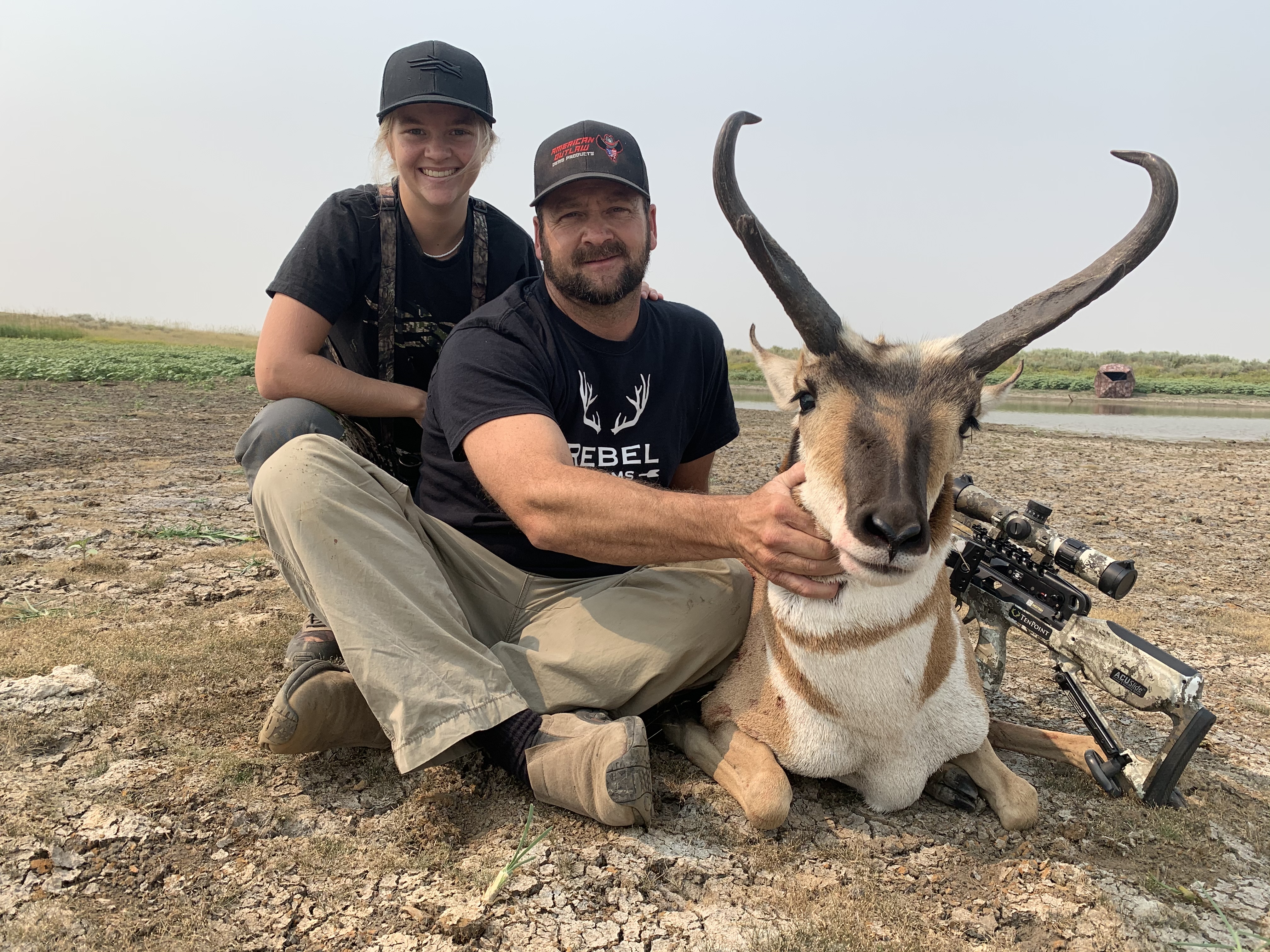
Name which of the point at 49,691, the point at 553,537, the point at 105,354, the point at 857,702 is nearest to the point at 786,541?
the point at 857,702

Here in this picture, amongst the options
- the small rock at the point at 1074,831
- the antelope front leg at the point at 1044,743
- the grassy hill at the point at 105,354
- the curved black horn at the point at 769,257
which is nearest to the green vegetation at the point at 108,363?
the grassy hill at the point at 105,354

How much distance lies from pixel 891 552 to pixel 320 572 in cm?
229

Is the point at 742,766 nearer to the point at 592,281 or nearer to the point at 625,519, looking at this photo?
the point at 625,519

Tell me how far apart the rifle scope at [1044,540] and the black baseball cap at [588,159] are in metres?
2.30

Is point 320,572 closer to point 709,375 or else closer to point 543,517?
point 543,517

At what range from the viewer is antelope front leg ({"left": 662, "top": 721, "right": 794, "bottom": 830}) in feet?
10.5

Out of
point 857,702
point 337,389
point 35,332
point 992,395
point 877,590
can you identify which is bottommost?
point 857,702

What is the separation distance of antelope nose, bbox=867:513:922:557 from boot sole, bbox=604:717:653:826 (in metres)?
1.24

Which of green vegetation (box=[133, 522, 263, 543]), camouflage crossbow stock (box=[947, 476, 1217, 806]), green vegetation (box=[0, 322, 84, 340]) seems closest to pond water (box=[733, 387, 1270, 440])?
green vegetation (box=[133, 522, 263, 543])

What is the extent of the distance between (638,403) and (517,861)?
230 centimetres

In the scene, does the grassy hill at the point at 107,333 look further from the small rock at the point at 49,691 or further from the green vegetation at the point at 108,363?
the small rock at the point at 49,691

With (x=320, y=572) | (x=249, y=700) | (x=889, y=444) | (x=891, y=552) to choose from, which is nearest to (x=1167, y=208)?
(x=889, y=444)

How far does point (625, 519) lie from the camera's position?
10.2 feet

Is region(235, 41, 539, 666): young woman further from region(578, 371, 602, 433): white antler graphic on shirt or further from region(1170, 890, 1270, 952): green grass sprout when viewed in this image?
region(1170, 890, 1270, 952): green grass sprout
